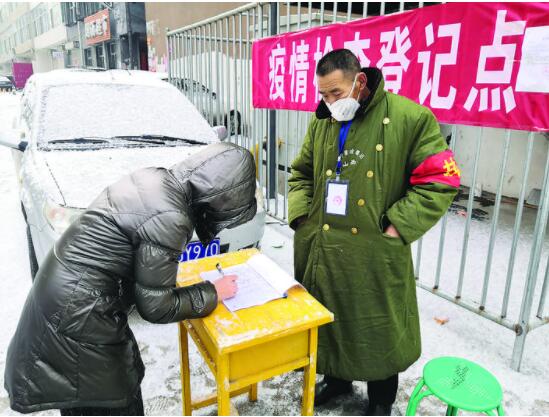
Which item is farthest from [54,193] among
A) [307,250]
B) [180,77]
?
[180,77]

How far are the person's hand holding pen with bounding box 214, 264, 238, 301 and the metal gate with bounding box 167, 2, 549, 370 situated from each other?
71.0 inches

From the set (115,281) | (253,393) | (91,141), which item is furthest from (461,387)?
(91,141)

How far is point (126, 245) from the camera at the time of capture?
54.2 inches

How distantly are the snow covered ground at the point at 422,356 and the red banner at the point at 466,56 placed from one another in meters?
1.49

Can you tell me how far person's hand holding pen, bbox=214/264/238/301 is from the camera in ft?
5.38

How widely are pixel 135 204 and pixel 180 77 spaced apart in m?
5.56

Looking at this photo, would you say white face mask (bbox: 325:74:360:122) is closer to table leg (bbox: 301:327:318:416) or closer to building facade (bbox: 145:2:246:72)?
table leg (bbox: 301:327:318:416)

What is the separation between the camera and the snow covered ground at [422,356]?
2.26 metres

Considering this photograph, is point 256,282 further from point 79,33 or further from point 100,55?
point 79,33

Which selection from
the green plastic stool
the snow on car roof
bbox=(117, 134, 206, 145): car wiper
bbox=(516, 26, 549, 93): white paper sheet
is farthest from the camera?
the snow on car roof

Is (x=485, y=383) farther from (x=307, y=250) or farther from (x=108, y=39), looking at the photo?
(x=108, y=39)

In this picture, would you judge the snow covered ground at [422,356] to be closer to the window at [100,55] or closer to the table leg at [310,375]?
the table leg at [310,375]

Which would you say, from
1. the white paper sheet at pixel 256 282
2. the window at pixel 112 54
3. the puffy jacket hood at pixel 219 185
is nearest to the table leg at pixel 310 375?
the white paper sheet at pixel 256 282

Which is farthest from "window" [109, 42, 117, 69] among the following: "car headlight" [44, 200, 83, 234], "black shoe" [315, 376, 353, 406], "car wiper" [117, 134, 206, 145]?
"black shoe" [315, 376, 353, 406]
